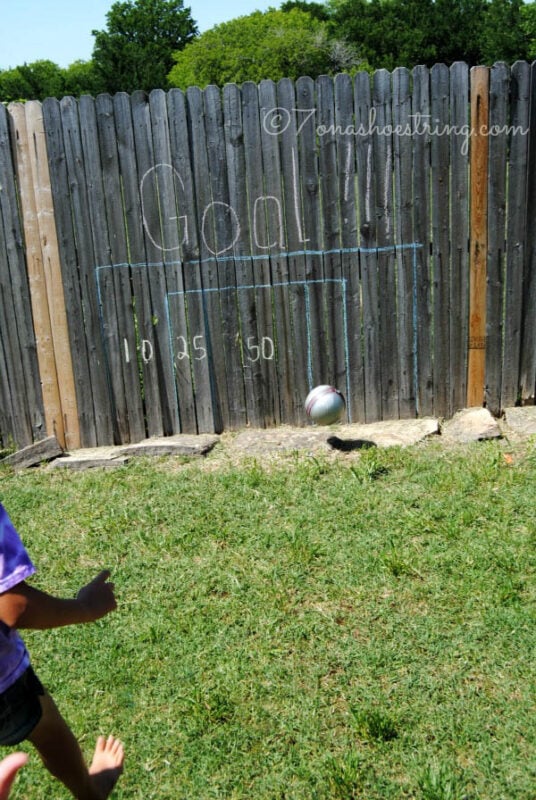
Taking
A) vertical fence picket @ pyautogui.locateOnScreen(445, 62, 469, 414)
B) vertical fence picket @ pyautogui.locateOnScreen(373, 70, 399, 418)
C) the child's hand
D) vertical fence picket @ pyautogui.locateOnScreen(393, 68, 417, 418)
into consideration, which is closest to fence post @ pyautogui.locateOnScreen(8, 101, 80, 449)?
vertical fence picket @ pyautogui.locateOnScreen(373, 70, 399, 418)

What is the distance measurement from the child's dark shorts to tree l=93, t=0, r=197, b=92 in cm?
3544

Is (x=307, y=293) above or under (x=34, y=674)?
above

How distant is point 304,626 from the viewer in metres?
3.63

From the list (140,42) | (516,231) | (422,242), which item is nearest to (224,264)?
(422,242)

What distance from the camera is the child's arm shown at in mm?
2041

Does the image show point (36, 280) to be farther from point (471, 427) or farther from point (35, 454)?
point (471, 427)

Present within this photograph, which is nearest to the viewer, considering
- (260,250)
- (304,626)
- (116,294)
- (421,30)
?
(304,626)

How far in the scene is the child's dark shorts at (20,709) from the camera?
2189 millimetres

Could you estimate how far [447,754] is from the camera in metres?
2.84

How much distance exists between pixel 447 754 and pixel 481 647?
63 centimetres

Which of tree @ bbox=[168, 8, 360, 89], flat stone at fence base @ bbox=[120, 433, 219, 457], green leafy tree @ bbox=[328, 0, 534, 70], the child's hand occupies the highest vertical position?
green leafy tree @ bbox=[328, 0, 534, 70]

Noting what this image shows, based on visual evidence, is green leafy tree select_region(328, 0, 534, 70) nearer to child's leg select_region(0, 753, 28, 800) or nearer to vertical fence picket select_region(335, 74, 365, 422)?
vertical fence picket select_region(335, 74, 365, 422)

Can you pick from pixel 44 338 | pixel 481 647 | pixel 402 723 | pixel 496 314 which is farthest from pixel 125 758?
pixel 496 314

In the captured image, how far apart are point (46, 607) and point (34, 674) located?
1.09ft
